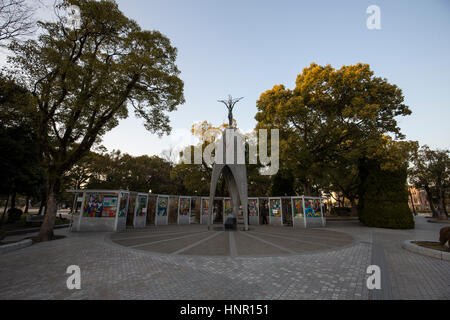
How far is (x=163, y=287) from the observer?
3.99 meters

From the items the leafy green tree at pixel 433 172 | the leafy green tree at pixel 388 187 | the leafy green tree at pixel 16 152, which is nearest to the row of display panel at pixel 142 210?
the leafy green tree at pixel 388 187

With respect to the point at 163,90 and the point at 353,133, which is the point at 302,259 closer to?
the point at 163,90

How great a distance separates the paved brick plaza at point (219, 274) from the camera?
3719 mm

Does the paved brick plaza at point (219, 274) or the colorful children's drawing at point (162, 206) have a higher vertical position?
the colorful children's drawing at point (162, 206)

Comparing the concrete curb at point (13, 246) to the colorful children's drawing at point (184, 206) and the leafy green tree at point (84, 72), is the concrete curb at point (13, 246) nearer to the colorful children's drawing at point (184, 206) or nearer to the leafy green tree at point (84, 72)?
the leafy green tree at point (84, 72)

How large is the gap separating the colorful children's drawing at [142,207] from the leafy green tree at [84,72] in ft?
19.3

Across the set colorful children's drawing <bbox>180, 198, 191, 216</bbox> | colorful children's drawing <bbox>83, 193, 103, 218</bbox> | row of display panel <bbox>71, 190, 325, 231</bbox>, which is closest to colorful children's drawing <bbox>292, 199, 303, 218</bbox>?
row of display panel <bbox>71, 190, 325, 231</bbox>

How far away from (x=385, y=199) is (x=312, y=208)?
5615 mm

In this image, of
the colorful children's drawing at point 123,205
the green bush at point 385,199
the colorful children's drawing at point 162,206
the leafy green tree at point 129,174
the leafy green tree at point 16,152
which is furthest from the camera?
the leafy green tree at point 129,174

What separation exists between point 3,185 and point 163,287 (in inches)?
717

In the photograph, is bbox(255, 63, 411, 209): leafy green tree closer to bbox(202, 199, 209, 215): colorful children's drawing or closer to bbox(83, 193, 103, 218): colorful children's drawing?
bbox(202, 199, 209, 215): colorful children's drawing

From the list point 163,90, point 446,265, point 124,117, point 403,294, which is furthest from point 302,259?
point 124,117

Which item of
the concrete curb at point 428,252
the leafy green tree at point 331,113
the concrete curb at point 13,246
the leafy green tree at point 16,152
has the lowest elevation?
the concrete curb at point 13,246

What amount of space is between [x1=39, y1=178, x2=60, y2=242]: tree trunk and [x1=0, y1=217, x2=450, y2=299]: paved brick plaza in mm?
2759
